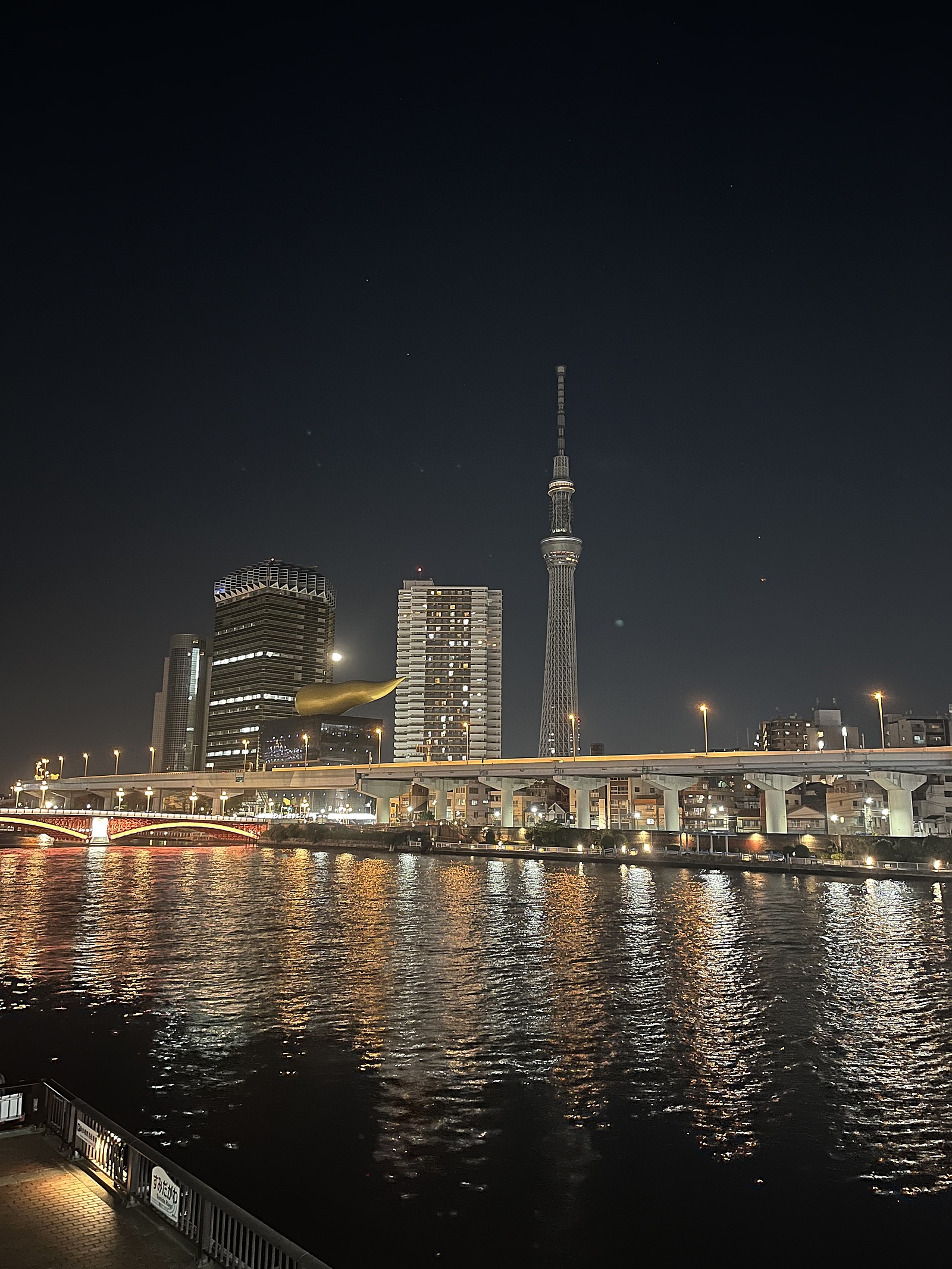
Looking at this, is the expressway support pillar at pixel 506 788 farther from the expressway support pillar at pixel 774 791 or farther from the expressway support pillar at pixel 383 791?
the expressway support pillar at pixel 774 791

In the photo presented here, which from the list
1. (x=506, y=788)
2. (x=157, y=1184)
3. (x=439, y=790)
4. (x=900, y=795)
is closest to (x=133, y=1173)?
(x=157, y=1184)

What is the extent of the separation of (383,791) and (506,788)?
22288mm

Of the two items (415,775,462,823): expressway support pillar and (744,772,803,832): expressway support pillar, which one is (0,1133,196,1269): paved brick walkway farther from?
(415,775,462,823): expressway support pillar

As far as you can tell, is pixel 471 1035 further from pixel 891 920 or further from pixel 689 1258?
pixel 891 920

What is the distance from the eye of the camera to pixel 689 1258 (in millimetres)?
11945

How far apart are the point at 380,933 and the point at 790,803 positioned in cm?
10823

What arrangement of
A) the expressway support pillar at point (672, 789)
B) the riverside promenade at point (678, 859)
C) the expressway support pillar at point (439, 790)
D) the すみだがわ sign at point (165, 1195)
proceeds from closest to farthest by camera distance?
the すみだがわ sign at point (165, 1195)
the riverside promenade at point (678, 859)
the expressway support pillar at point (672, 789)
the expressway support pillar at point (439, 790)

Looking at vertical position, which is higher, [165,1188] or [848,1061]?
[165,1188]

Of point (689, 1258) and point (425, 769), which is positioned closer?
point (689, 1258)

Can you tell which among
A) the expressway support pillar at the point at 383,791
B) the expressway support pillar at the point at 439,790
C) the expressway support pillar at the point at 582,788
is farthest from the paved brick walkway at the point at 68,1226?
the expressway support pillar at the point at 383,791

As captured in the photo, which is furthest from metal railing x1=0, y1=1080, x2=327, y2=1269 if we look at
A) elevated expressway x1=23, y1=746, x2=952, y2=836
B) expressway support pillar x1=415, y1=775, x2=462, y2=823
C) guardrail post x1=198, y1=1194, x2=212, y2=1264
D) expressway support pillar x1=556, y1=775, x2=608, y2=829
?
expressway support pillar x1=415, y1=775, x2=462, y2=823

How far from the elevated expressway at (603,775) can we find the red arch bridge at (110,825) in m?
22.1

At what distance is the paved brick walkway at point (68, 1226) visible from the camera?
8711 millimetres

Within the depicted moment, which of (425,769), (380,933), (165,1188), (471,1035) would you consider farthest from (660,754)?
(165,1188)
